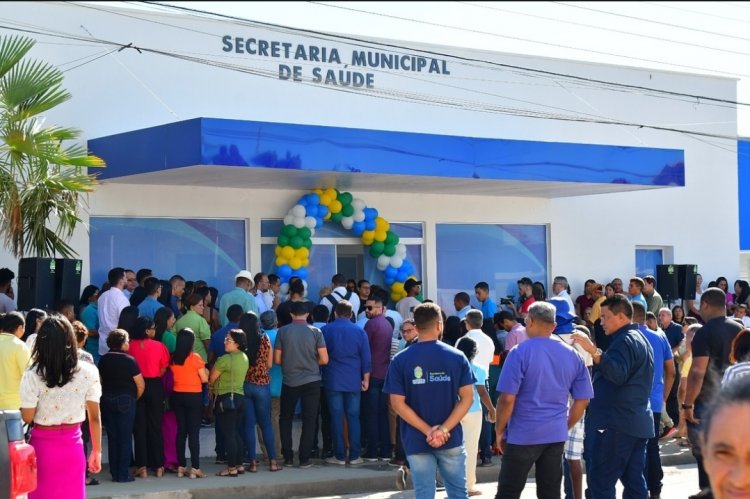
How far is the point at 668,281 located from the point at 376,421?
8.84m

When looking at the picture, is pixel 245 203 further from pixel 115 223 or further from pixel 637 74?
pixel 637 74

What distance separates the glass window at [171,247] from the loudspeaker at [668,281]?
800 cm

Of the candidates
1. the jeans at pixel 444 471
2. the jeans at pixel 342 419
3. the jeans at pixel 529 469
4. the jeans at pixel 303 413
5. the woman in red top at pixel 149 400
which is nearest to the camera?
the jeans at pixel 529 469

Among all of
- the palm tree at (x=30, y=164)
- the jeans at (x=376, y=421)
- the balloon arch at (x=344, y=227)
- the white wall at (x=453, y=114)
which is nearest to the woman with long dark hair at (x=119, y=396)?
the palm tree at (x=30, y=164)

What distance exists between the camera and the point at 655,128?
944 inches

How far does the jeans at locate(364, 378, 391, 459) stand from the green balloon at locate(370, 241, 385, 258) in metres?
4.63

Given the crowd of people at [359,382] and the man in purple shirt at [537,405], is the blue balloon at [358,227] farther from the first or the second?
the man in purple shirt at [537,405]

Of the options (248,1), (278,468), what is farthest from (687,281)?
(248,1)

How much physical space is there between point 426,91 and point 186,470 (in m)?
9.81

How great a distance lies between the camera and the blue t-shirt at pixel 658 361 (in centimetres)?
1122

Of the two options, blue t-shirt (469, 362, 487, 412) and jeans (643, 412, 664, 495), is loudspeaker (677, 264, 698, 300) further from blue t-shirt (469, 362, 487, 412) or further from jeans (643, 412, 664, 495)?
jeans (643, 412, 664, 495)

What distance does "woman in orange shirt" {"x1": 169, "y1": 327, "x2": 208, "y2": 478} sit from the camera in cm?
1288

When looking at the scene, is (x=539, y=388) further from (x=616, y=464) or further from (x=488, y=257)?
(x=488, y=257)

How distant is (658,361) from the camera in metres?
11.2
